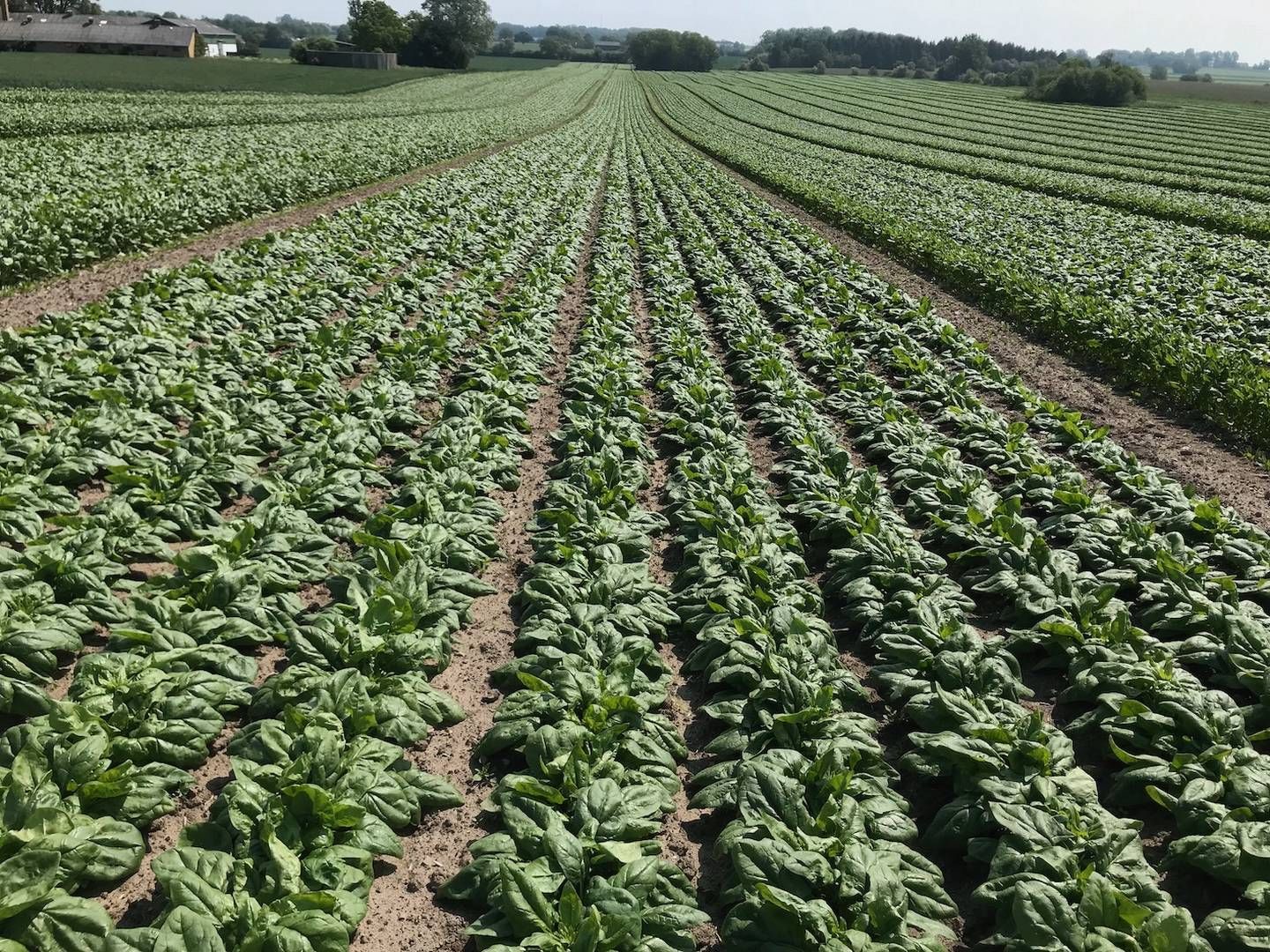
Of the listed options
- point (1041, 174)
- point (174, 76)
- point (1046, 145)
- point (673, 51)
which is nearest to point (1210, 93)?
point (1046, 145)

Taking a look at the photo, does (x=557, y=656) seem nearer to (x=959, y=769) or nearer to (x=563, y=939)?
(x=563, y=939)

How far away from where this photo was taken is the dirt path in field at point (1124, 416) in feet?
30.3

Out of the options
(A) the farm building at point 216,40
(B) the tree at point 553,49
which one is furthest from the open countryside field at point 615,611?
(B) the tree at point 553,49

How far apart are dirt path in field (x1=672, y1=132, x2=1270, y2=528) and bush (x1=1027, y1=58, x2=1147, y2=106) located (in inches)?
3731

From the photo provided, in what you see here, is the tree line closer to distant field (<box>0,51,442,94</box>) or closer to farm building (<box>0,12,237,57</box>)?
farm building (<box>0,12,237,57</box>)

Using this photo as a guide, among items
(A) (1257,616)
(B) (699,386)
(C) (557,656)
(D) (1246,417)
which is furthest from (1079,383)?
(C) (557,656)

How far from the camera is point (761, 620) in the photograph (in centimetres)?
598

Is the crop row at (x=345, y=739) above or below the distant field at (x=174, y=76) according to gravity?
below

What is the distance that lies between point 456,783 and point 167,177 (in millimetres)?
21290

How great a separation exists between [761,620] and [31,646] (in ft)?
15.7

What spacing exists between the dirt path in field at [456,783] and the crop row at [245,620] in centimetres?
17

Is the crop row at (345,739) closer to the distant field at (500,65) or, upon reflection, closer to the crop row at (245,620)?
the crop row at (245,620)

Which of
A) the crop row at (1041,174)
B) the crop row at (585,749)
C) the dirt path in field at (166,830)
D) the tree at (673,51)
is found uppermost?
the tree at (673,51)

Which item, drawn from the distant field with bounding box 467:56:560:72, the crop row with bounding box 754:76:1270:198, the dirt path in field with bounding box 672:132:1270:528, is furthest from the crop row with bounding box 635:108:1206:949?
the distant field with bounding box 467:56:560:72
